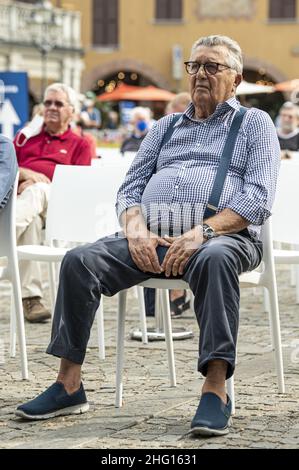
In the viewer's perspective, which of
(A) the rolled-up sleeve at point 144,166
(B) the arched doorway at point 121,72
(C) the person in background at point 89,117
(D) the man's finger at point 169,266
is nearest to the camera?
(D) the man's finger at point 169,266

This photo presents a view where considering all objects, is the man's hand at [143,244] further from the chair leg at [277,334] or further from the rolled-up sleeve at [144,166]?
the chair leg at [277,334]

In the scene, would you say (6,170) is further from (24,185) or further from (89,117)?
(89,117)

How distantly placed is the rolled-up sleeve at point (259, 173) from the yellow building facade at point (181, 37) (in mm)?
47461

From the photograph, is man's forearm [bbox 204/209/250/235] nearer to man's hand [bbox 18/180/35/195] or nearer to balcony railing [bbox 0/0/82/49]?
man's hand [bbox 18/180/35/195]

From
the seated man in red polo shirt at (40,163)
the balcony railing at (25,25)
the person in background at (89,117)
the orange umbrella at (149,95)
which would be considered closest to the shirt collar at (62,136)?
the seated man in red polo shirt at (40,163)

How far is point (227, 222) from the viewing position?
15.7 feet

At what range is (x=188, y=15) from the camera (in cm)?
5291

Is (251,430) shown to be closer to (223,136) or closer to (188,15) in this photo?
(223,136)

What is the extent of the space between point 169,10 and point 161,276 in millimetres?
49315

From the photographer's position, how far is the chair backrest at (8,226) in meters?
5.41

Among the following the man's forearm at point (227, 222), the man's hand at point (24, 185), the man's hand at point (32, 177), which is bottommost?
the man's hand at point (24, 185)

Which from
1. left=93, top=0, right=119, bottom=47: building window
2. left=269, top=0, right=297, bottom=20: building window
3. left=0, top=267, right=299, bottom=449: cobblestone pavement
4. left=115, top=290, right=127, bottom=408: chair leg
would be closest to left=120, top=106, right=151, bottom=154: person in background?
left=0, top=267, right=299, bottom=449: cobblestone pavement

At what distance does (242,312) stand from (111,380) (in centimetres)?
249
